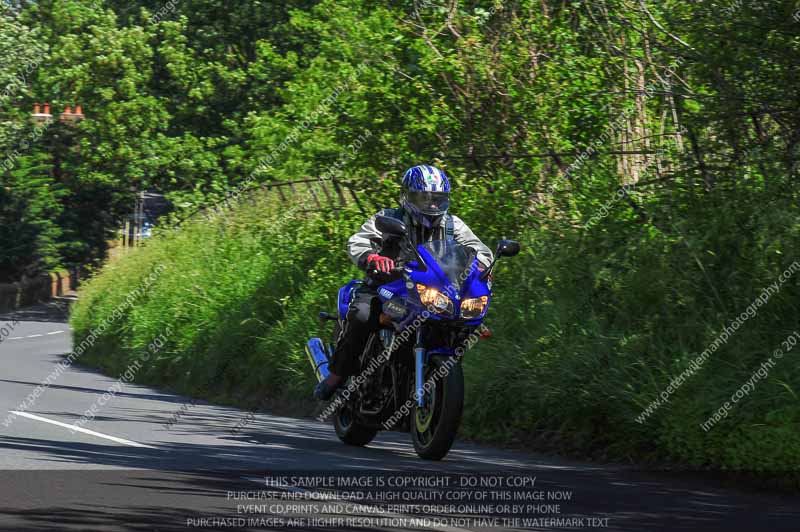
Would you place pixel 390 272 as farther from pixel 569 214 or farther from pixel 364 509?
pixel 569 214

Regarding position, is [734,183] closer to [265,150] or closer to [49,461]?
[49,461]

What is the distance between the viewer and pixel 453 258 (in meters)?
9.91

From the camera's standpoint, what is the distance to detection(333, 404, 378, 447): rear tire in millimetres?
11023

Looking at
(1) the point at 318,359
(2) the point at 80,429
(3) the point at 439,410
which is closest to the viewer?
(3) the point at 439,410

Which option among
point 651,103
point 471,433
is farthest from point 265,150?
point 471,433

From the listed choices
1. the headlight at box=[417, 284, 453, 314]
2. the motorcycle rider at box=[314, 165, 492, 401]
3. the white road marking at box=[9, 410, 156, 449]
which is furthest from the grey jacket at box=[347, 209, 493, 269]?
the white road marking at box=[9, 410, 156, 449]

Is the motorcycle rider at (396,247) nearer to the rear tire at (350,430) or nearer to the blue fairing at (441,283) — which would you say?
the blue fairing at (441,283)

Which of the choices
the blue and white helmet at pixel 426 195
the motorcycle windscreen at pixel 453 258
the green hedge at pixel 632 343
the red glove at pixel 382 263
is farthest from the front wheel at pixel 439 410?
the green hedge at pixel 632 343

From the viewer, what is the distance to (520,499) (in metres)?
7.97

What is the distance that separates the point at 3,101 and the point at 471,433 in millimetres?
40415

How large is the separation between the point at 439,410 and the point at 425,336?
2.02 feet

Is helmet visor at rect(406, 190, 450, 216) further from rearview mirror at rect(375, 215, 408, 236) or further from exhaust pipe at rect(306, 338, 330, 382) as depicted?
exhaust pipe at rect(306, 338, 330, 382)

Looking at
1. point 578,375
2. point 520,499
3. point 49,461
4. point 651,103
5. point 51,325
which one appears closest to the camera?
point 520,499

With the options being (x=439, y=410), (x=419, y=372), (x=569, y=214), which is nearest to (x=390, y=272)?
(x=419, y=372)
